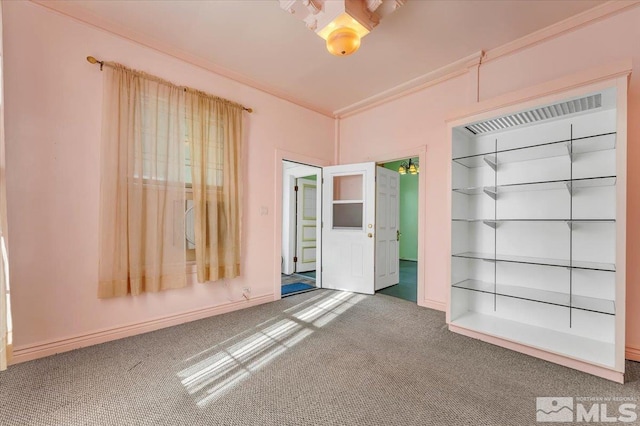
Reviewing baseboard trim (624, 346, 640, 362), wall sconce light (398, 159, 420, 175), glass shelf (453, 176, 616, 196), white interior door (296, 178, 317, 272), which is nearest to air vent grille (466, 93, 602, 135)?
glass shelf (453, 176, 616, 196)

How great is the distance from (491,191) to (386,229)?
6.29 ft

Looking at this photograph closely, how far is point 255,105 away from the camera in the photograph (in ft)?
11.8

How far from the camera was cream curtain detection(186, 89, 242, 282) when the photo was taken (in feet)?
9.68

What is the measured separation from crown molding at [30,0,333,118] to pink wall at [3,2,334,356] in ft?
0.17

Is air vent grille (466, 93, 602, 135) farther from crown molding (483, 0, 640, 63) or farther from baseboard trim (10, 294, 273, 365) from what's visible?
baseboard trim (10, 294, 273, 365)

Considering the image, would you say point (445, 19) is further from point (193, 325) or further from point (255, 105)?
point (193, 325)

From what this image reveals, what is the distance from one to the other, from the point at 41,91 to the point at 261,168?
213 centimetres

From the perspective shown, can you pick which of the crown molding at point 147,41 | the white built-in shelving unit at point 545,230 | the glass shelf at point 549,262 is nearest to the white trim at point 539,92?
the white built-in shelving unit at point 545,230

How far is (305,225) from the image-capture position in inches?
231

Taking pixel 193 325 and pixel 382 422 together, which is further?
pixel 193 325

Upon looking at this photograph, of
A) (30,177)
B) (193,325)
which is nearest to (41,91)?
(30,177)

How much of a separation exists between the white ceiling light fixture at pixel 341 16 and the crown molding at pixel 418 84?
53.3 inches

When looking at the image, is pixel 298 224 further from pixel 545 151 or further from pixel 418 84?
pixel 545 151

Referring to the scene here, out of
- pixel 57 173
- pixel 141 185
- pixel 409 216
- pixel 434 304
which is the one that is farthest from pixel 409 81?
pixel 409 216
